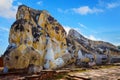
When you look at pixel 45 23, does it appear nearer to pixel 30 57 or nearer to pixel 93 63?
pixel 30 57

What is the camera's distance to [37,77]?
705 cm

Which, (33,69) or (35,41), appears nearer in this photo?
(33,69)

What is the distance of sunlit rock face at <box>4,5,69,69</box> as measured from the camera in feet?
30.1

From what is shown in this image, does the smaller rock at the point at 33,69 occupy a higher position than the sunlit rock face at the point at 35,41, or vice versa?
the sunlit rock face at the point at 35,41

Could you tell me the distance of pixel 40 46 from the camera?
32.8ft

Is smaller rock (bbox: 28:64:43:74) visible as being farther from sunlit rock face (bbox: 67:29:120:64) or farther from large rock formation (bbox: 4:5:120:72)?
sunlit rock face (bbox: 67:29:120:64)

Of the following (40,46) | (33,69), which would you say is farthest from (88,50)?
(33,69)

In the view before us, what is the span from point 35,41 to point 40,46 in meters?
0.35

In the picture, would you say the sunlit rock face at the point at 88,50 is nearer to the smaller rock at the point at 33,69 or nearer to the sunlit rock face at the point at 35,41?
the sunlit rock face at the point at 35,41

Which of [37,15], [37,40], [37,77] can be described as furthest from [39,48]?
[37,77]

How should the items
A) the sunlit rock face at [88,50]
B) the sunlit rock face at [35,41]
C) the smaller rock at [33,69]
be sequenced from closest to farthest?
the smaller rock at [33,69] → the sunlit rock face at [35,41] → the sunlit rock face at [88,50]

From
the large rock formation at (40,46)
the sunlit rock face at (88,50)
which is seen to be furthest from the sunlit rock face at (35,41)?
the sunlit rock face at (88,50)

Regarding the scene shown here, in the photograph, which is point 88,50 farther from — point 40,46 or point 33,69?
point 33,69

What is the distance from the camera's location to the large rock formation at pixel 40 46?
9.21 metres
